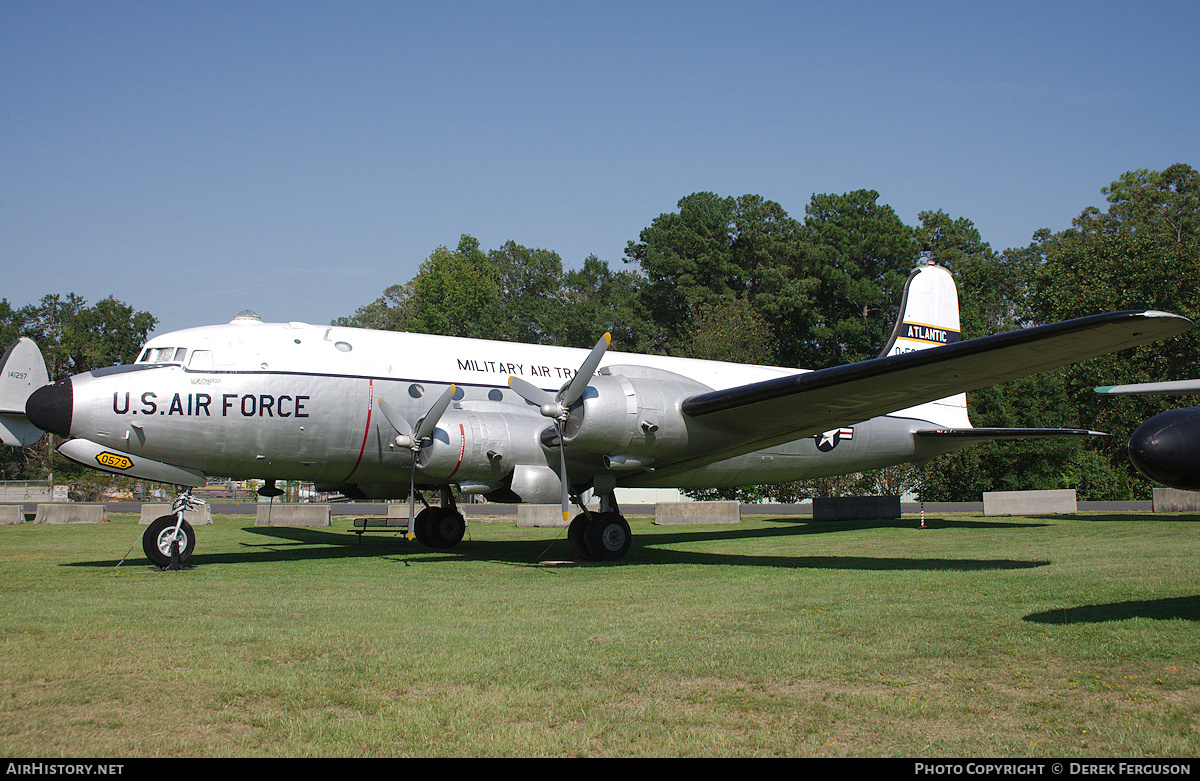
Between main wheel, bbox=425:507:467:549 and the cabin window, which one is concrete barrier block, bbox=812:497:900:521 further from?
the cabin window

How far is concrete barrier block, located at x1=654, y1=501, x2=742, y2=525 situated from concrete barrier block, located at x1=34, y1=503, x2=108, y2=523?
54.9 feet

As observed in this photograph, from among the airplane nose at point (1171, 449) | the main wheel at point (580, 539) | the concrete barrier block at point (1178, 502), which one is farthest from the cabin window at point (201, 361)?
the concrete barrier block at point (1178, 502)

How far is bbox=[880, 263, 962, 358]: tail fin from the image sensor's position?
769 inches

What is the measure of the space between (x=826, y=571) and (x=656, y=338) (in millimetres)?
50886

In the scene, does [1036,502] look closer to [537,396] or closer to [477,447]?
[537,396]

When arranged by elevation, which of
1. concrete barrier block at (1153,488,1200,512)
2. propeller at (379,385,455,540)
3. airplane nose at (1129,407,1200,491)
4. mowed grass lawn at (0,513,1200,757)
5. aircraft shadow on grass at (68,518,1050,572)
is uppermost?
propeller at (379,385,455,540)

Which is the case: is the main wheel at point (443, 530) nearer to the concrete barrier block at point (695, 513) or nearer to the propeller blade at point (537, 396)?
the propeller blade at point (537, 396)

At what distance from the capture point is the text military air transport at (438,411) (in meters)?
11.5

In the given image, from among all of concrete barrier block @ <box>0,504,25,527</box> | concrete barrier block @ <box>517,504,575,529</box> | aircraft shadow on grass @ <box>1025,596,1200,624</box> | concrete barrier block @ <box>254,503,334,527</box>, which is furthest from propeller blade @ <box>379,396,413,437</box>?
concrete barrier block @ <box>0,504,25,527</box>

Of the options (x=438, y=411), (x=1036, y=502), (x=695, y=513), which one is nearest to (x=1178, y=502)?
(x=1036, y=502)

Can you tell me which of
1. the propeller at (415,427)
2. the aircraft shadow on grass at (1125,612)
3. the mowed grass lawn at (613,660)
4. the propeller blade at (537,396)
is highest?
the propeller blade at (537,396)

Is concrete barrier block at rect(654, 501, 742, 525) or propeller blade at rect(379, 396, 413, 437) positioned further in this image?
concrete barrier block at rect(654, 501, 742, 525)

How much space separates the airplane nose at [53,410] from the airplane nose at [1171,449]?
12.3 m

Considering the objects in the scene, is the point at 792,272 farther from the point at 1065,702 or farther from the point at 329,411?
the point at 1065,702
